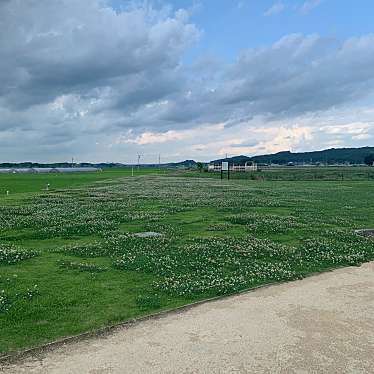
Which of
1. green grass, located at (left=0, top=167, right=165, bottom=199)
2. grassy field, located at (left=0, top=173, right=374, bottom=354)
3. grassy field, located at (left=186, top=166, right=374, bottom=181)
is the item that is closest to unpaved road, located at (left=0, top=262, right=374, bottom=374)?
grassy field, located at (left=0, top=173, right=374, bottom=354)

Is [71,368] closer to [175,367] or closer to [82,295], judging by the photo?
[175,367]

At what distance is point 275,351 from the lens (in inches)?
310

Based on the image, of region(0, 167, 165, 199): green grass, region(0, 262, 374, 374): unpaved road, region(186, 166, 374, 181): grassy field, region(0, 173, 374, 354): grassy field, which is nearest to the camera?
region(0, 262, 374, 374): unpaved road

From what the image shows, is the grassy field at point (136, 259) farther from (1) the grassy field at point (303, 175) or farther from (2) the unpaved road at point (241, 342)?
(1) the grassy field at point (303, 175)

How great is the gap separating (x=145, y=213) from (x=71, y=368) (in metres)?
20.1

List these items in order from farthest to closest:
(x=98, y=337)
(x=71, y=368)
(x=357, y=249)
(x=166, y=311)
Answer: (x=357, y=249)
(x=166, y=311)
(x=98, y=337)
(x=71, y=368)

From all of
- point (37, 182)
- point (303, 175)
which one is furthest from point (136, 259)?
point (303, 175)

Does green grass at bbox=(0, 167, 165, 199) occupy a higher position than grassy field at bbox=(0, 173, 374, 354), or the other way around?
grassy field at bbox=(0, 173, 374, 354)

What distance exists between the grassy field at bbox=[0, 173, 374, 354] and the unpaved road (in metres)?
0.77

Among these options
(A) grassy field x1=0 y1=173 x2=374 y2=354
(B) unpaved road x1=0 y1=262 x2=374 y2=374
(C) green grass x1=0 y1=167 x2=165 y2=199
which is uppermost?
(A) grassy field x1=0 y1=173 x2=374 y2=354

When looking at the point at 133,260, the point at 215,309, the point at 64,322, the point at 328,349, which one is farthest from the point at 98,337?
the point at 133,260

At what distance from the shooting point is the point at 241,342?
827 cm

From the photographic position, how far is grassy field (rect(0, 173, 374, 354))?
9.78 m

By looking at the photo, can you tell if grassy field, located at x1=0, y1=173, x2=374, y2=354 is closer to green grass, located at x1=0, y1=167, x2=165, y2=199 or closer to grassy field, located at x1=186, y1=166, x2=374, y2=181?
green grass, located at x1=0, y1=167, x2=165, y2=199
